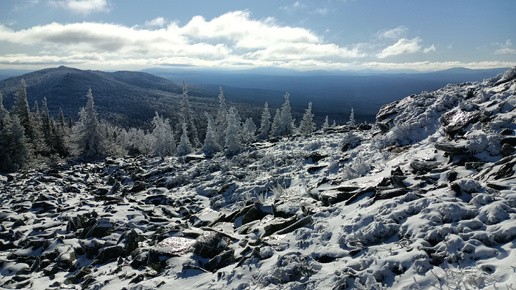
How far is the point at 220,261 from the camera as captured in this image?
283 inches

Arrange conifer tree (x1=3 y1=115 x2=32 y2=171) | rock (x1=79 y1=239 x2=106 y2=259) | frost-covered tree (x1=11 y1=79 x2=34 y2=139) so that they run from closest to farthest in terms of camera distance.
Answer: rock (x1=79 y1=239 x2=106 y2=259) < conifer tree (x1=3 y1=115 x2=32 y2=171) < frost-covered tree (x1=11 y1=79 x2=34 y2=139)

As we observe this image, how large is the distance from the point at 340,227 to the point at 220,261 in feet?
10.6

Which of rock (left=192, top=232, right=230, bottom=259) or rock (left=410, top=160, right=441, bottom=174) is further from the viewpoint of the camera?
rock (left=410, top=160, right=441, bottom=174)

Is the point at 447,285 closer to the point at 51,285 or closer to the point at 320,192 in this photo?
the point at 320,192

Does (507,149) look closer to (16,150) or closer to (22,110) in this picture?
(16,150)

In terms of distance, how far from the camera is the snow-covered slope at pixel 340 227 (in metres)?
5.14

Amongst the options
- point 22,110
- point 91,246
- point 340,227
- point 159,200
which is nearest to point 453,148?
point 340,227

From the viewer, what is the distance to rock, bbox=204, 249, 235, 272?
707 cm

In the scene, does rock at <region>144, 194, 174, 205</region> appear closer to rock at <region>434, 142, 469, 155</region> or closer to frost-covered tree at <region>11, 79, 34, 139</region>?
rock at <region>434, 142, 469, 155</region>

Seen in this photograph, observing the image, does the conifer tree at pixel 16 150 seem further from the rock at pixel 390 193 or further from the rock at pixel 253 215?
the rock at pixel 390 193

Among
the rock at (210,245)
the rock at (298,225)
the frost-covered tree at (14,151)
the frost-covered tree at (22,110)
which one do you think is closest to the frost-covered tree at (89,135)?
the frost-covered tree at (14,151)

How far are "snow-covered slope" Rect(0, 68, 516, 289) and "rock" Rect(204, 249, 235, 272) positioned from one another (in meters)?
0.05

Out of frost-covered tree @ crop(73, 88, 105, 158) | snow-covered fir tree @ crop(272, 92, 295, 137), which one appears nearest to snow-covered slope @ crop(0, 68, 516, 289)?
frost-covered tree @ crop(73, 88, 105, 158)

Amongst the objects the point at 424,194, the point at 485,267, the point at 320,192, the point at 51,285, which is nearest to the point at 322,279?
the point at 485,267
